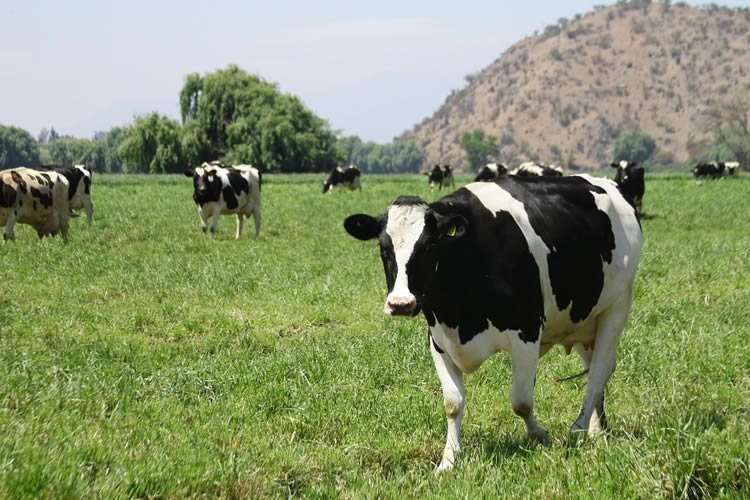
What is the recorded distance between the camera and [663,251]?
47.5ft

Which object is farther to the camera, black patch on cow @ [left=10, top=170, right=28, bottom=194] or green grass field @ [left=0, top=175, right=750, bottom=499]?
black patch on cow @ [left=10, top=170, right=28, bottom=194]

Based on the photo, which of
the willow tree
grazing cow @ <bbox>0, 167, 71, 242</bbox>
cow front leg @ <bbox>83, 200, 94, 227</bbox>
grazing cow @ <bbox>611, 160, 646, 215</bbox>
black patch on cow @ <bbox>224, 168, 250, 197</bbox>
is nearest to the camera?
grazing cow @ <bbox>0, 167, 71, 242</bbox>

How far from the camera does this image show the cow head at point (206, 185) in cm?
1842

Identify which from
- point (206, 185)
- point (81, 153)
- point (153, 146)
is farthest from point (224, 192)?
point (81, 153)

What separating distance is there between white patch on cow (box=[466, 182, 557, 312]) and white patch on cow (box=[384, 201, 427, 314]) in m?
0.65

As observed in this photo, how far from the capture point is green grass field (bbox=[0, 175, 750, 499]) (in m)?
3.85

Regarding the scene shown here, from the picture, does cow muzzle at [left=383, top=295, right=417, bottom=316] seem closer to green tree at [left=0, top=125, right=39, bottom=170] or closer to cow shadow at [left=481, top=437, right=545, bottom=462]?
cow shadow at [left=481, top=437, right=545, bottom=462]

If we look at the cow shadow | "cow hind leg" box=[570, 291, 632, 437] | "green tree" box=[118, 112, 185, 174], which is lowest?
the cow shadow

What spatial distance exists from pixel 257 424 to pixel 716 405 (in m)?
3.47

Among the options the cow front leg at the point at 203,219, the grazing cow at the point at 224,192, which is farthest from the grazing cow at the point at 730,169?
the cow front leg at the point at 203,219

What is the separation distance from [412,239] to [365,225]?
0.44 metres

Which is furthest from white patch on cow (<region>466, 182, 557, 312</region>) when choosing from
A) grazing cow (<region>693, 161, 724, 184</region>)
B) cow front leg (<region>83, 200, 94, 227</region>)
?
grazing cow (<region>693, 161, 724, 184</region>)

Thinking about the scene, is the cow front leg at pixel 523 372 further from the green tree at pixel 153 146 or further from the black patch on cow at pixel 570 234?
the green tree at pixel 153 146

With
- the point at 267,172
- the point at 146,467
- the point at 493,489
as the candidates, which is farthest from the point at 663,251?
the point at 267,172
